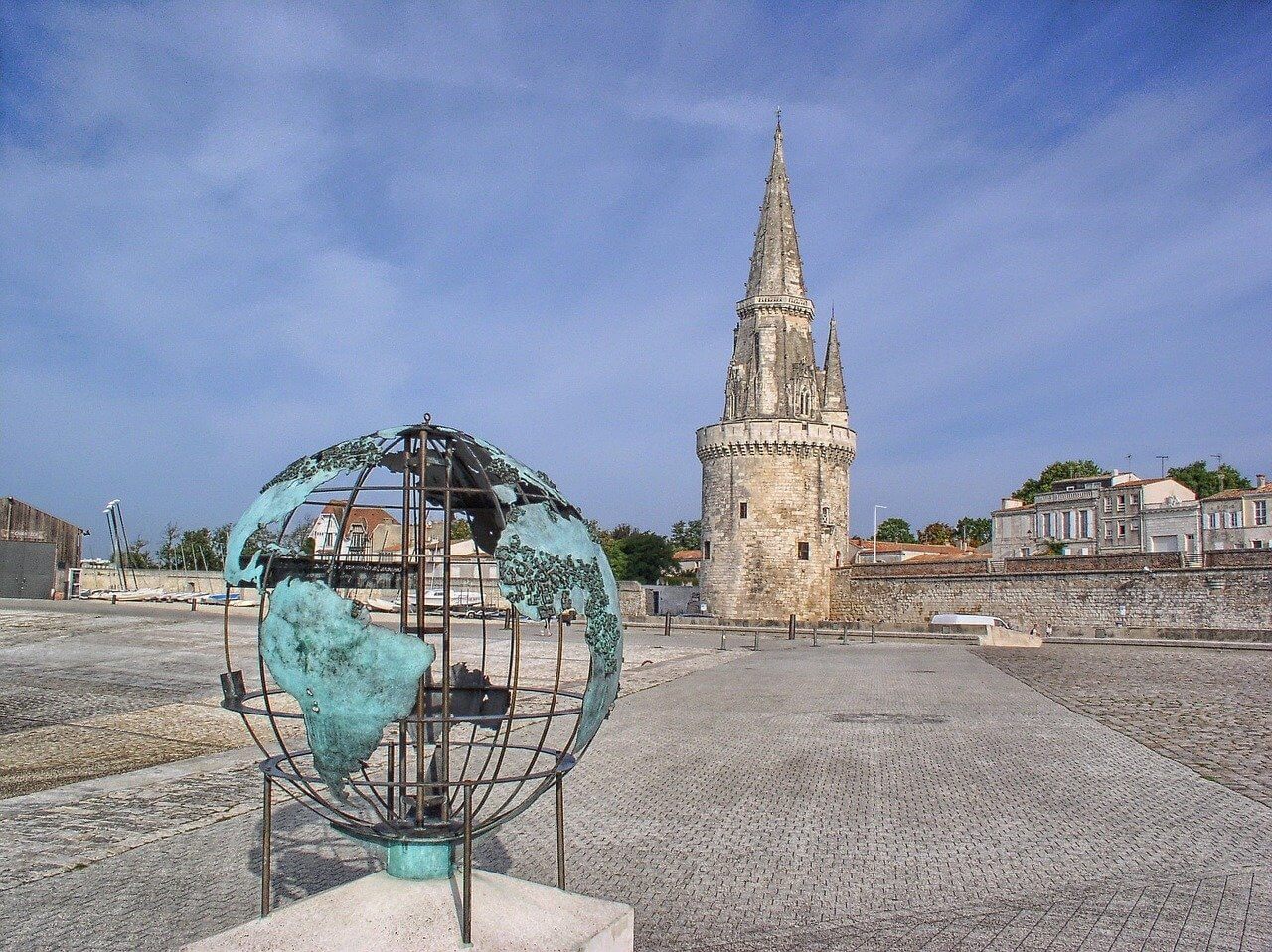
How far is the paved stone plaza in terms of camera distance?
6.02 m

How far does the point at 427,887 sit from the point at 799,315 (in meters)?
47.5

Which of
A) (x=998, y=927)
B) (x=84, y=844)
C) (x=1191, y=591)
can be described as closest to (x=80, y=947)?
(x=84, y=844)

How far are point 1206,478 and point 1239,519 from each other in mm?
19617

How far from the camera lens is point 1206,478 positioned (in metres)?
73.3

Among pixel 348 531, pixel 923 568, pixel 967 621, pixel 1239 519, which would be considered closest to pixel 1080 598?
pixel 967 621

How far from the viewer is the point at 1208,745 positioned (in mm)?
12469

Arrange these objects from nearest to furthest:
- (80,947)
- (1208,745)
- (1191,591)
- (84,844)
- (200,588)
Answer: (80,947) → (84,844) → (1208,745) → (1191,591) → (200,588)

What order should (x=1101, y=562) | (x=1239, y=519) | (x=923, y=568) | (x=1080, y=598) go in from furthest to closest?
1. (x=1239, y=519)
2. (x=923, y=568)
3. (x=1101, y=562)
4. (x=1080, y=598)

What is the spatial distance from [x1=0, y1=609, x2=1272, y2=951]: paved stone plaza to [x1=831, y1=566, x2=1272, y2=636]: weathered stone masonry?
87.9 feet

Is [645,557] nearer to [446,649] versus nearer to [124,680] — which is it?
[124,680]

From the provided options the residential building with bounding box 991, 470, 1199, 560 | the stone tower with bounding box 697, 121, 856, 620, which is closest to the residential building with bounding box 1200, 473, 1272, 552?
the residential building with bounding box 991, 470, 1199, 560

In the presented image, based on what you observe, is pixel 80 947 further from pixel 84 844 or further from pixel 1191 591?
pixel 1191 591

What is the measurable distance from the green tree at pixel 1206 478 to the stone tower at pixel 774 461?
37582mm

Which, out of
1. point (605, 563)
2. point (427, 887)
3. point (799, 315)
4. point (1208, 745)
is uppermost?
point (799, 315)
